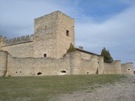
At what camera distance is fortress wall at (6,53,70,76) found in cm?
2534

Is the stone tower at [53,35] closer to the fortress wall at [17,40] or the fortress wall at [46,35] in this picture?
the fortress wall at [46,35]

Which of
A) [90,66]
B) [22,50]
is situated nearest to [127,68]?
[90,66]

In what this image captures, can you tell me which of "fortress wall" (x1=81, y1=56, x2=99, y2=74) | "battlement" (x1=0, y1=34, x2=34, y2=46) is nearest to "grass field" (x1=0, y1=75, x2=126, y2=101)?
"fortress wall" (x1=81, y1=56, x2=99, y2=74)

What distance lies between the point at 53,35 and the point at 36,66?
23.9 ft

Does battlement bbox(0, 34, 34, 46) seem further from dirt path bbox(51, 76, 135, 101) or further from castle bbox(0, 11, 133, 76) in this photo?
dirt path bbox(51, 76, 135, 101)

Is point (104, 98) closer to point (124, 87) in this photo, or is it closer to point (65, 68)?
point (124, 87)

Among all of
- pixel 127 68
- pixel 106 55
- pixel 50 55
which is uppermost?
pixel 106 55

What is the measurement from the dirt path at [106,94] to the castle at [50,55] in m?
9.79

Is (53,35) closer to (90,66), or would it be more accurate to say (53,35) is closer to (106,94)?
(90,66)

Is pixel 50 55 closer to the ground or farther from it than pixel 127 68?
farther from it

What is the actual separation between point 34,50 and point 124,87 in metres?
19.3

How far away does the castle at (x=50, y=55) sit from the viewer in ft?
83.5

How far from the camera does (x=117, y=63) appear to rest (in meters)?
32.3

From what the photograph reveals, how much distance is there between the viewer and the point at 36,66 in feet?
83.6
